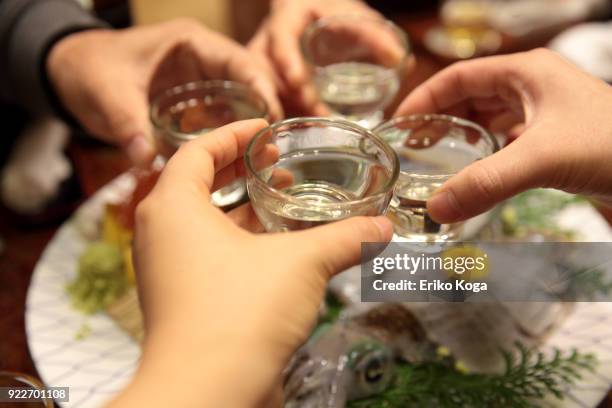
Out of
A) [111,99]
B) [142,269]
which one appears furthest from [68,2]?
[142,269]

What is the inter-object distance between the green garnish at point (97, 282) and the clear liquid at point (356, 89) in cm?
49

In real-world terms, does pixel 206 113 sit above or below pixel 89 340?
above

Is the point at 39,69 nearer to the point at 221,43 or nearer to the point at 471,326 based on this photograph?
the point at 221,43

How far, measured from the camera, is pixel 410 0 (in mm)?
1921

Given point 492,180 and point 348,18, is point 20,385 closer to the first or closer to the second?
point 492,180

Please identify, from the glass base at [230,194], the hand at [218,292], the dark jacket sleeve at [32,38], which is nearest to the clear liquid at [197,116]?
the glass base at [230,194]

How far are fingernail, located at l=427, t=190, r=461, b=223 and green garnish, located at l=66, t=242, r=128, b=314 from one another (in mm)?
559

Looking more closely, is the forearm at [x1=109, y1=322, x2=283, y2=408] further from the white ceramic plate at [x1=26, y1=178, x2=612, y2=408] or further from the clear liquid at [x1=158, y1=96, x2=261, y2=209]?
the clear liquid at [x1=158, y1=96, x2=261, y2=209]

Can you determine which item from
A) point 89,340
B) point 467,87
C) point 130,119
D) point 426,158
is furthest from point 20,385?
point 467,87

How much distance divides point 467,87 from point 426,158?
15 cm

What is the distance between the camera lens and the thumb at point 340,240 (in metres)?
0.46

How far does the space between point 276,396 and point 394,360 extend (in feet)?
1.10

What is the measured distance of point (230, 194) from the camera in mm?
747

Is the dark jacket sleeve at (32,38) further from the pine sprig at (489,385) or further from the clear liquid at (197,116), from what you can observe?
the pine sprig at (489,385)
